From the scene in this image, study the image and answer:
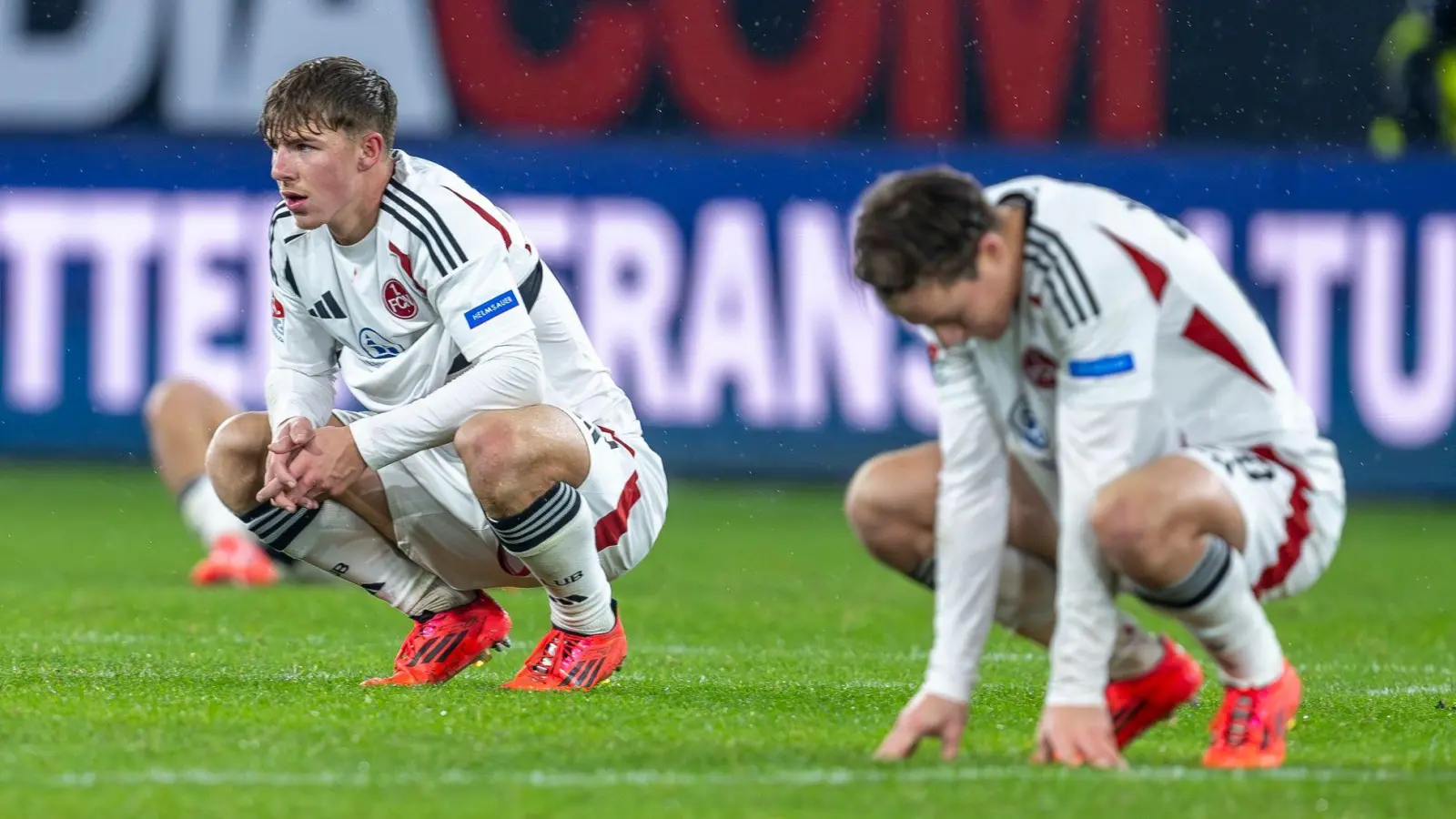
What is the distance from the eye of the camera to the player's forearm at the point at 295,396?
16.2ft

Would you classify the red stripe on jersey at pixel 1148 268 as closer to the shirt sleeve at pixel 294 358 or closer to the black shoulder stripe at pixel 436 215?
the black shoulder stripe at pixel 436 215

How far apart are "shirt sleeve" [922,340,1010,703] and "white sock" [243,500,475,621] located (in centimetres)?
162

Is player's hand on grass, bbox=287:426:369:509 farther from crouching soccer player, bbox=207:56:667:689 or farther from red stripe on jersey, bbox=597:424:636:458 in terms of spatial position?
red stripe on jersey, bbox=597:424:636:458

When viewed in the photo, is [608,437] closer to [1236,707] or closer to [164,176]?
[1236,707]

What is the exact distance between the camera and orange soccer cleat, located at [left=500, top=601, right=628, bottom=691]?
4887mm

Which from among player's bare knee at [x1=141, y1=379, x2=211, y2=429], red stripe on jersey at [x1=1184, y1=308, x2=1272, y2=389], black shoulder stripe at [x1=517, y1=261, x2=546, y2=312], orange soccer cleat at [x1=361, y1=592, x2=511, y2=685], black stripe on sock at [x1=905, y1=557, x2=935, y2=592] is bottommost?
player's bare knee at [x1=141, y1=379, x2=211, y2=429]

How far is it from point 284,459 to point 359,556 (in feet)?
1.77

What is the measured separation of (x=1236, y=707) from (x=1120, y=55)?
27.3 feet

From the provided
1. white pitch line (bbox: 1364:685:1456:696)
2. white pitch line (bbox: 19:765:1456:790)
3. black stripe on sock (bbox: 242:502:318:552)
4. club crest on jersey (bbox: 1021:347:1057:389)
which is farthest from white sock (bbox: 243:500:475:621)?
white pitch line (bbox: 1364:685:1456:696)

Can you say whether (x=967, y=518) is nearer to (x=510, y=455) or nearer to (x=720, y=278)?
(x=510, y=455)

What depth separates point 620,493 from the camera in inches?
200

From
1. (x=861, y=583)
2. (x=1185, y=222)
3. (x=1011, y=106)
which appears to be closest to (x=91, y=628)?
(x=861, y=583)

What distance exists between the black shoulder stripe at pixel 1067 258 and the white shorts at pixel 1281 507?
339 millimetres

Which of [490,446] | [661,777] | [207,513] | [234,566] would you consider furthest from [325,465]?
[207,513]
